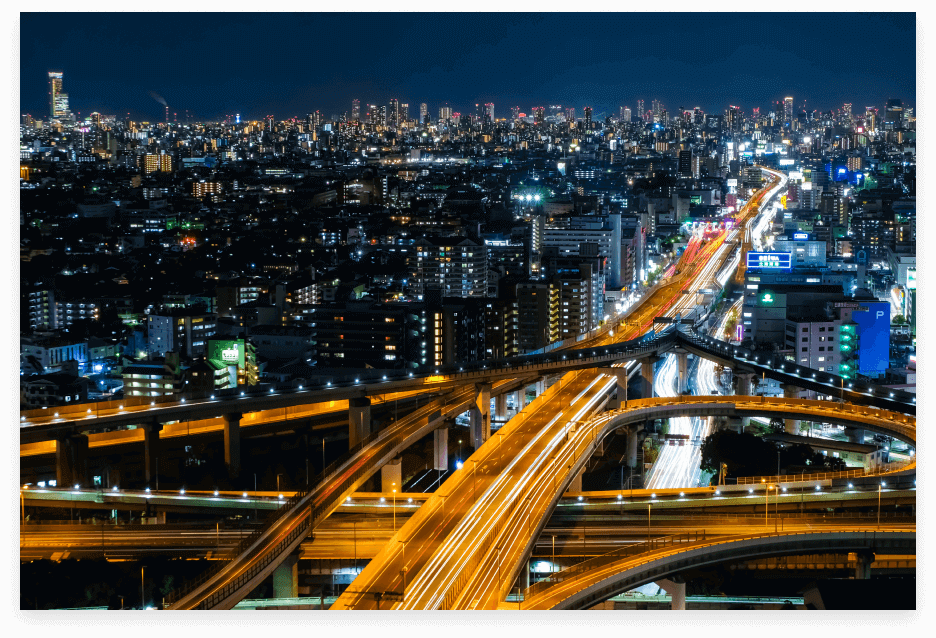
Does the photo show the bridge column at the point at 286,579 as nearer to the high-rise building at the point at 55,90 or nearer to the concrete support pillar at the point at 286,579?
the concrete support pillar at the point at 286,579

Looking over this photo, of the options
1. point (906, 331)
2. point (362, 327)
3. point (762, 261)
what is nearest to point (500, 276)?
point (762, 261)

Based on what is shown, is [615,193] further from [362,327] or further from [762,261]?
[362,327]

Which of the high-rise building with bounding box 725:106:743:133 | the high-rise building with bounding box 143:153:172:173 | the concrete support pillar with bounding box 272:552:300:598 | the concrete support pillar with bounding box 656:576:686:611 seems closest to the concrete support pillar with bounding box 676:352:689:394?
the concrete support pillar with bounding box 656:576:686:611

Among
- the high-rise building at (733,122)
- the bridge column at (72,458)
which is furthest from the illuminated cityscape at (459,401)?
the high-rise building at (733,122)

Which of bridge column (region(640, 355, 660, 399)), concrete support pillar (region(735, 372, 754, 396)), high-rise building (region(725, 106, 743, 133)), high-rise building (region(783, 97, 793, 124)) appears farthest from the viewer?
high-rise building (region(725, 106, 743, 133))

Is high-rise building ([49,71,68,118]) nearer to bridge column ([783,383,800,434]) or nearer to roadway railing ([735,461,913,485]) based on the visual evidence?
roadway railing ([735,461,913,485])
